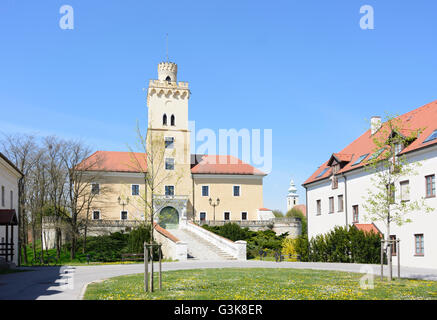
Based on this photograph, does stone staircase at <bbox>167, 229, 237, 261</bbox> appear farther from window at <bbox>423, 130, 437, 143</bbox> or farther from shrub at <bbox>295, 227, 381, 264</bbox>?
window at <bbox>423, 130, 437, 143</bbox>

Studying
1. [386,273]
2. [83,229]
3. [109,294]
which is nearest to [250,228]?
[83,229]

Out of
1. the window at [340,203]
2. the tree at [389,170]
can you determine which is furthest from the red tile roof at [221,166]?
the tree at [389,170]

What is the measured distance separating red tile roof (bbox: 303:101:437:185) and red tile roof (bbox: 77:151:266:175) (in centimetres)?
1755

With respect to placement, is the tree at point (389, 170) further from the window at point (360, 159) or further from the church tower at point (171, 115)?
the church tower at point (171, 115)

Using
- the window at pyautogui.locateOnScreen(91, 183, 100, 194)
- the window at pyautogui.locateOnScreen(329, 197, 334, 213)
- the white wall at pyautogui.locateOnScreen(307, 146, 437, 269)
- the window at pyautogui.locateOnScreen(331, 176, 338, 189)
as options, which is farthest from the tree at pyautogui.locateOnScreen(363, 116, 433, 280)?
the window at pyautogui.locateOnScreen(91, 183, 100, 194)

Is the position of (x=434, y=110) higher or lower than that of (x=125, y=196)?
higher

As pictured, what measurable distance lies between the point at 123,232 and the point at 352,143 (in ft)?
82.2

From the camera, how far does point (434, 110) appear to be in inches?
1121

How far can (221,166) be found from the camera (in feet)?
193

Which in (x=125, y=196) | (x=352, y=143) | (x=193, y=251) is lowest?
(x=193, y=251)

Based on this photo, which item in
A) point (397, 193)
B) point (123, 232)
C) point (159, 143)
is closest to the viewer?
point (159, 143)

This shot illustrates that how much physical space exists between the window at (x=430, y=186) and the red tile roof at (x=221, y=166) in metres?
34.3

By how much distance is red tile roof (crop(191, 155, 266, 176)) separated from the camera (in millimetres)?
57869

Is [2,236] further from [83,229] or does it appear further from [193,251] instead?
[83,229]
